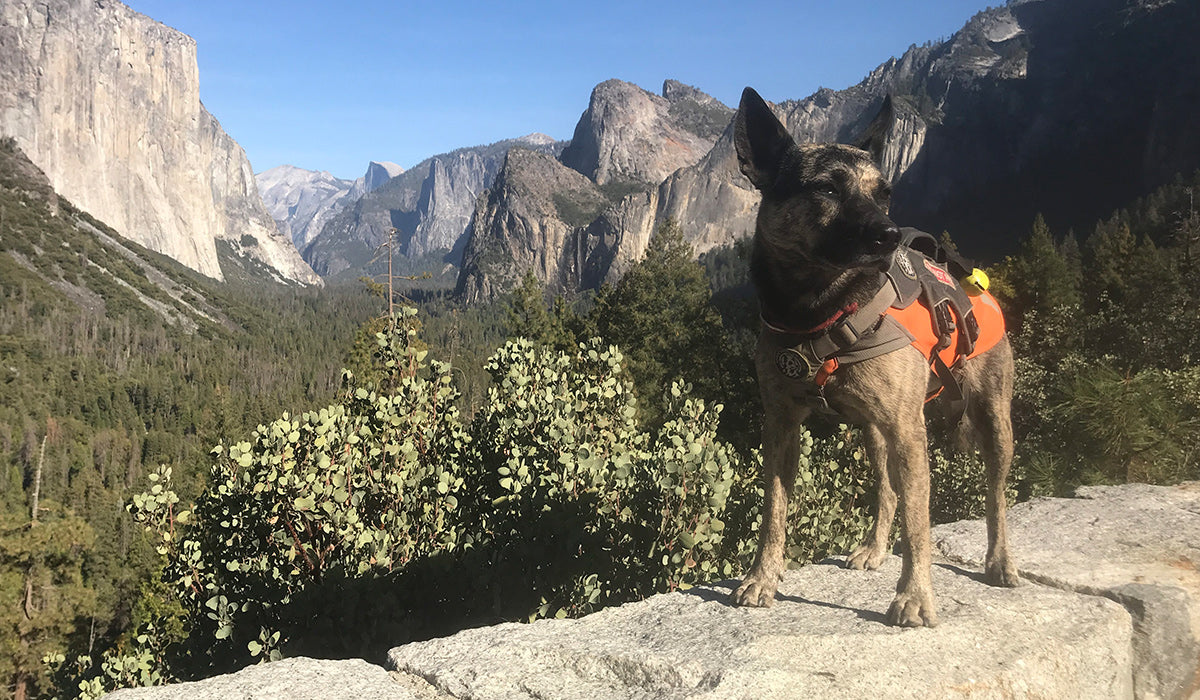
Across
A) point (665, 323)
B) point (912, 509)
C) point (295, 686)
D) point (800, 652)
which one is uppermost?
point (665, 323)

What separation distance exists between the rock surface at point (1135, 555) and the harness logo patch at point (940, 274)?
1.98 meters

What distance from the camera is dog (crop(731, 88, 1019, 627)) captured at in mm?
3764

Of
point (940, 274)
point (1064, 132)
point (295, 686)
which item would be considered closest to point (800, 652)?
point (295, 686)

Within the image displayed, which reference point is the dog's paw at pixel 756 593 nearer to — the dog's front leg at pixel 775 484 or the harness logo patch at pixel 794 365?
the dog's front leg at pixel 775 484

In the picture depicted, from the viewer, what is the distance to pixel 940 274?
480cm

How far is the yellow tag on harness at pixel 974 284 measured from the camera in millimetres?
5035

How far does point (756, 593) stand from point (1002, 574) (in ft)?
5.65

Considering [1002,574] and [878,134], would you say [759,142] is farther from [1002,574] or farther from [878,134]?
[1002,574]

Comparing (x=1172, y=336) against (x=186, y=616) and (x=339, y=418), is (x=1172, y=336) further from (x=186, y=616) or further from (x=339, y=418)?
(x=186, y=616)

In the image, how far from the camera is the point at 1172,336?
17422 millimetres

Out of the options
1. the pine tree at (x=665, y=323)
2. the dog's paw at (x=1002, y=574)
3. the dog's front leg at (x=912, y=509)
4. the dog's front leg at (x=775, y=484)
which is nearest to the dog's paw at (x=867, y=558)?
the dog's paw at (x=1002, y=574)

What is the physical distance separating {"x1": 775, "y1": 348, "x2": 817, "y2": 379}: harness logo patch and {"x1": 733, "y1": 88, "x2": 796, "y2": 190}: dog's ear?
0.99 m

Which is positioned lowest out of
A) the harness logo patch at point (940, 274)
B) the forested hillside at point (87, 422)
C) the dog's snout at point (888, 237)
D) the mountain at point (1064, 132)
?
the forested hillside at point (87, 422)

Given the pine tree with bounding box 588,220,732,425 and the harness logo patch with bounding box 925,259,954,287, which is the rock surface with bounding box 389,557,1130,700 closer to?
the harness logo patch with bounding box 925,259,954,287
